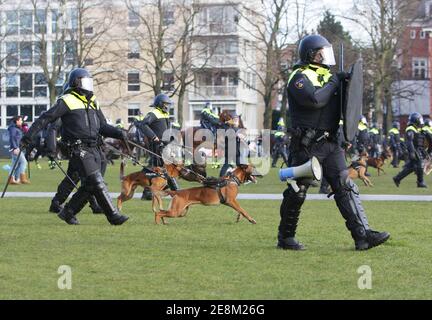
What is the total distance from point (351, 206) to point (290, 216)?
0.64 m

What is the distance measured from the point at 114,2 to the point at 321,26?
1418 cm

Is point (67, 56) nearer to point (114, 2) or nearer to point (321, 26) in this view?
point (114, 2)

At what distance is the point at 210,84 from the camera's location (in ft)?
261

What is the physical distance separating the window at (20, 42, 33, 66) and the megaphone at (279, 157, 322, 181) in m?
51.1

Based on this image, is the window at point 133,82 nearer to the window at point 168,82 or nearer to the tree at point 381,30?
the window at point 168,82

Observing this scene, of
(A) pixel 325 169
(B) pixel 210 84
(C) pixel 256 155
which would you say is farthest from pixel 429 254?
(B) pixel 210 84

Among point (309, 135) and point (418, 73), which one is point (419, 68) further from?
point (309, 135)

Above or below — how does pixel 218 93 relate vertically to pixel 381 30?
below

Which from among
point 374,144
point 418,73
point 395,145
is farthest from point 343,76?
point 418,73

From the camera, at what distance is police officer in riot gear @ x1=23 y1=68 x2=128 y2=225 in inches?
492

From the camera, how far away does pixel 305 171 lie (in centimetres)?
978

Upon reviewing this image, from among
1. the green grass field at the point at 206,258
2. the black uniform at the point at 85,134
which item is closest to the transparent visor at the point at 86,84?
the black uniform at the point at 85,134

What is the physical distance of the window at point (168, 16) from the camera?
5807 centimetres

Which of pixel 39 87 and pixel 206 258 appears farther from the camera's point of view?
pixel 39 87
